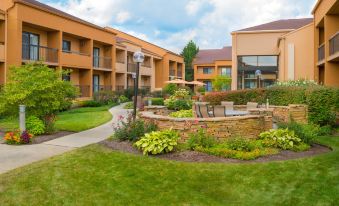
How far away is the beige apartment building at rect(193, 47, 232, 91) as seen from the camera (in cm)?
6725

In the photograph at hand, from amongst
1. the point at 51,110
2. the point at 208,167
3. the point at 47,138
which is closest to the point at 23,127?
the point at 47,138

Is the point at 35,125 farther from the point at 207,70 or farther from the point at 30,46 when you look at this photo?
the point at 207,70

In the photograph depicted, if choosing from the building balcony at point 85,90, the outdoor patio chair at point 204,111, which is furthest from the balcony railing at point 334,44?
the building balcony at point 85,90

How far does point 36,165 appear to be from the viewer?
812cm

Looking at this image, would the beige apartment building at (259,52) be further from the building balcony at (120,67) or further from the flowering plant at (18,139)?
the flowering plant at (18,139)

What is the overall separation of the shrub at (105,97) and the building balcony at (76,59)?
2.62 meters

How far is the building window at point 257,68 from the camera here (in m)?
33.9

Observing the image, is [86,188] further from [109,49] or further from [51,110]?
[109,49]

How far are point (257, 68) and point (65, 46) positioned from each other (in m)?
18.1

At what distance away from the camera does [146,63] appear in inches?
1895

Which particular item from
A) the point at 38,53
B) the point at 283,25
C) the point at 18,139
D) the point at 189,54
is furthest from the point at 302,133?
the point at 189,54

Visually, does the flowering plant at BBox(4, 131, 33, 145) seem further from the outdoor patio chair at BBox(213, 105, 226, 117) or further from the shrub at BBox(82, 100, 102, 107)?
the shrub at BBox(82, 100, 102, 107)

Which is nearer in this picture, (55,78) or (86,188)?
(86,188)

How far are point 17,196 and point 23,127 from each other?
223 inches
